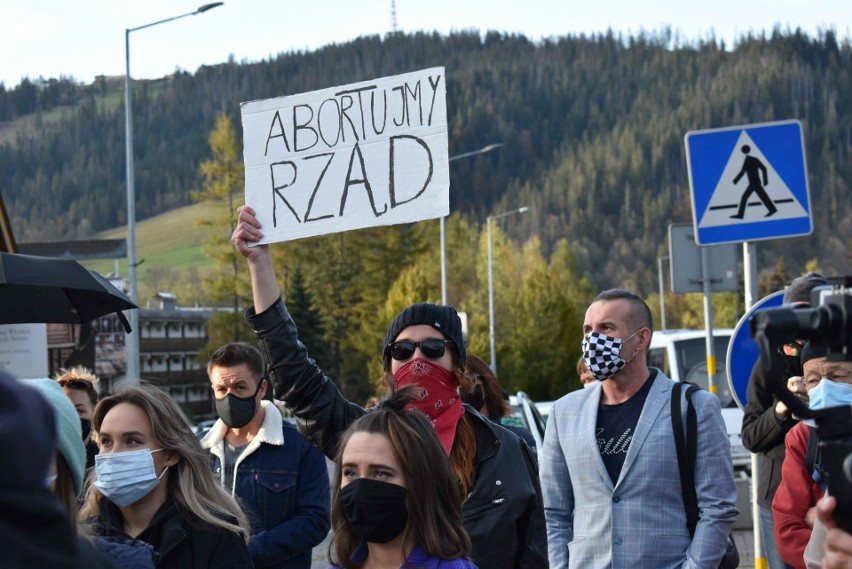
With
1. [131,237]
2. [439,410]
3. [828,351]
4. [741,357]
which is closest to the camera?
[828,351]

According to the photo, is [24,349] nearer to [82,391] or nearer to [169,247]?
[82,391]

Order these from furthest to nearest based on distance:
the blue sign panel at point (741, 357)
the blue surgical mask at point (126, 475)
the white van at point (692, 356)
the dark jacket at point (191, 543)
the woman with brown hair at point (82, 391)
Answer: the white van at point (692, 356)
the blue sign panel at point (741, 357)
the woman with brown hair at point (82, 391)
the blue surgical mask at point (126, 475)
the dark jacket at point (191, 543)

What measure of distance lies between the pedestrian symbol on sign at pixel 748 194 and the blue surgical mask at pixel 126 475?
4368mm

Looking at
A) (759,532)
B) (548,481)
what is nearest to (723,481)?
(548,481)

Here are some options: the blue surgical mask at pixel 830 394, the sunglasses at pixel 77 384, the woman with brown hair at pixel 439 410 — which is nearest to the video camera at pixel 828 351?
the woman with brown hair at pixel 439 410

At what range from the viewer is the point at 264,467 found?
5.88 m

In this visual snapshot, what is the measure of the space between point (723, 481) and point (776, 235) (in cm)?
277

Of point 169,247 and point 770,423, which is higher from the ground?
point 169,247

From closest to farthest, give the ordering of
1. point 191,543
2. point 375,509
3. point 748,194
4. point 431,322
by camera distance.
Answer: point 375,509
point 191,543
point 431,322
point 748,194

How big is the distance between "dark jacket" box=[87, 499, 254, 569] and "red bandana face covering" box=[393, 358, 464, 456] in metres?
0.75

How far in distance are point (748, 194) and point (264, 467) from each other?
3.40 m

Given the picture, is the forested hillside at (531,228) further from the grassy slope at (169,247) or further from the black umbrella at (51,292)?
the black umbrella at (51,292)

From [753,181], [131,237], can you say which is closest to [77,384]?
[753,181]

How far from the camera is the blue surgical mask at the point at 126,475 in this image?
156 inches
